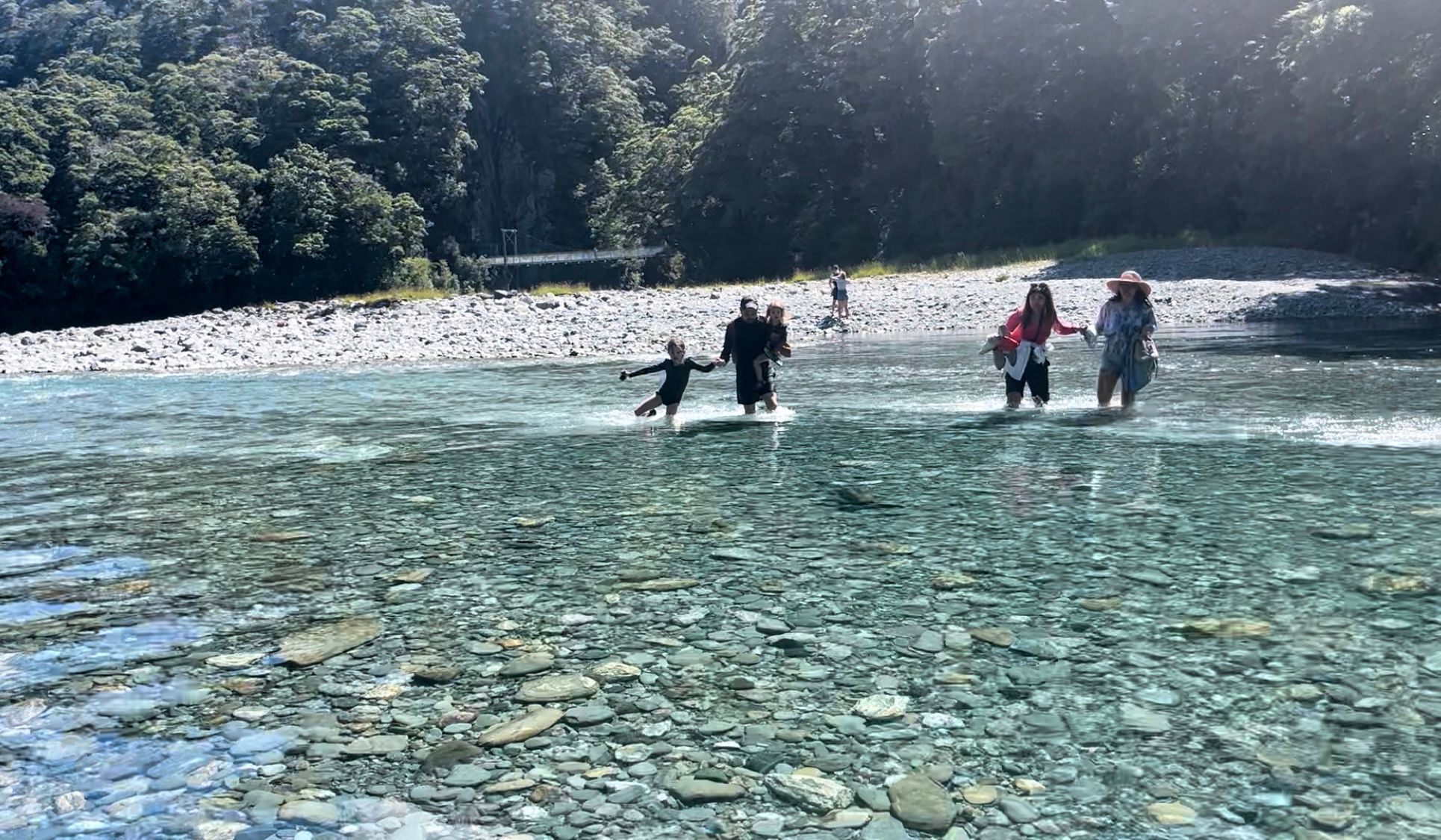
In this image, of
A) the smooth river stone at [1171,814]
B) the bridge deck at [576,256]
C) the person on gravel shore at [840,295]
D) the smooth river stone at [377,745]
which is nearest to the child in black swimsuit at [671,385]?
the smooth river stone at [377,745]

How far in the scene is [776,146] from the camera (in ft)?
220

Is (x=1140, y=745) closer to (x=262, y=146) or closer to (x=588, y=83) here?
(x=262, y=146)

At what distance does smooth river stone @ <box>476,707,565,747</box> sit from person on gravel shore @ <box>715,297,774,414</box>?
912cm

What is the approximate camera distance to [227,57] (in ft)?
Answer: 293

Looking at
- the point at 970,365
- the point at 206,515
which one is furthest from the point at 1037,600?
the point at 970,365

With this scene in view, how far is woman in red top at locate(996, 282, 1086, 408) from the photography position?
14375 mm

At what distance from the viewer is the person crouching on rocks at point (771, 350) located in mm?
14547

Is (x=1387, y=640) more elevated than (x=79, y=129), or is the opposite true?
(x=79, y=129)

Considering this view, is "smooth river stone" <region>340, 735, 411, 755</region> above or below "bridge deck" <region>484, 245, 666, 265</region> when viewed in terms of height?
below

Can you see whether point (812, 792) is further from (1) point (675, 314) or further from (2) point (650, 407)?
(1) point (675, 314)

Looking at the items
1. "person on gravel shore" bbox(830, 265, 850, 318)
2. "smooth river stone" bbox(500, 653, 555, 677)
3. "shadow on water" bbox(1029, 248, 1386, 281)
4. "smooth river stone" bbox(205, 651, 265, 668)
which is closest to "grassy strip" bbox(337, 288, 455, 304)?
"person on gravel shore" bbox(830, 265, 850, 318)

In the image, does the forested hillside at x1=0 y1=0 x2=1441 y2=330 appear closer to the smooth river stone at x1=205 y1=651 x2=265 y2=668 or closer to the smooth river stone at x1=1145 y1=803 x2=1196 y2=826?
the smooth river stone at x1=1145 y1=803 x2=1196 y2=826

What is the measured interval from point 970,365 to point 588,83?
8203 centimetres

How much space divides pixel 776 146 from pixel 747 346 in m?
Result: 54.2
